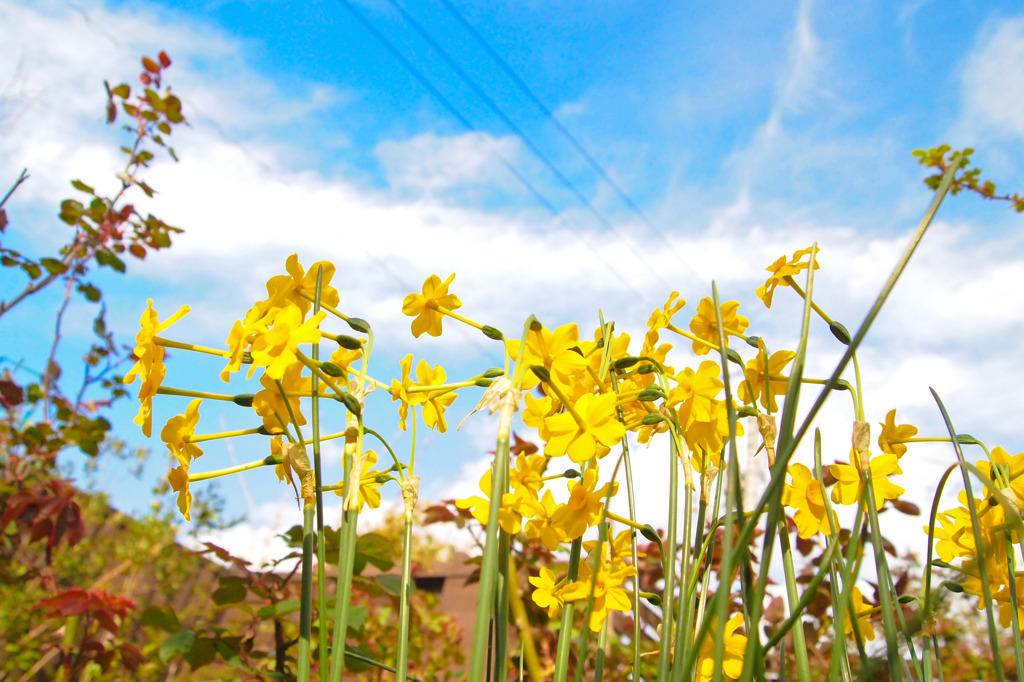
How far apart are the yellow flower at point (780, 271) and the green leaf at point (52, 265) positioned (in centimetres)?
215

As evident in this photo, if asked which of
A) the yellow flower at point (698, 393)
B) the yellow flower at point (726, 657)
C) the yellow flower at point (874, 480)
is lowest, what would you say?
the yellow flower at point (726, 657)

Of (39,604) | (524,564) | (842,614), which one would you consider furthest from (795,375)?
(39,604)

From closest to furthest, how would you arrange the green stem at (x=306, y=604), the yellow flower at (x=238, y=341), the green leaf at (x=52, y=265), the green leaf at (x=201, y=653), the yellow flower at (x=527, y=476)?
the green stem at (x=306, y=604)
the yellow flower at (x=238, y=341)
the yellow flower at (x=527, y=476)
the green leaf at (x=201, y=653)
the green leaf at (x=52, y=265)

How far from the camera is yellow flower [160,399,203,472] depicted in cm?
66

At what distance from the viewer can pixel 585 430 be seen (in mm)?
633

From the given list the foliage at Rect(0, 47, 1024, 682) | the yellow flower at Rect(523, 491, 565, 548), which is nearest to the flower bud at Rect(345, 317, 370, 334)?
the foliage at Rect(0, 47, 1024, 682)

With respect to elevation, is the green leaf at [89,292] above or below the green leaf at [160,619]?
above

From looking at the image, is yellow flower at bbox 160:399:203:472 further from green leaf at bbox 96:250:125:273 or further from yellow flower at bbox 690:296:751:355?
green leaf at bbox 96:250:125:273

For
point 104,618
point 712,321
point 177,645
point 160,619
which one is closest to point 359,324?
point 712,321

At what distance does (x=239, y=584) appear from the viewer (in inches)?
57.4

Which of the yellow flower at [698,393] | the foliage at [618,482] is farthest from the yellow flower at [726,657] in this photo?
the yellow flower at [698,393]

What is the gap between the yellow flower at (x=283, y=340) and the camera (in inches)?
23.8

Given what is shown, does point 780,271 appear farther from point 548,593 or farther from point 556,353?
point 548,593

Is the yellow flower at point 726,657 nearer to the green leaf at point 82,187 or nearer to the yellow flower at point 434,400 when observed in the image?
the yellow flower at point 434,400
